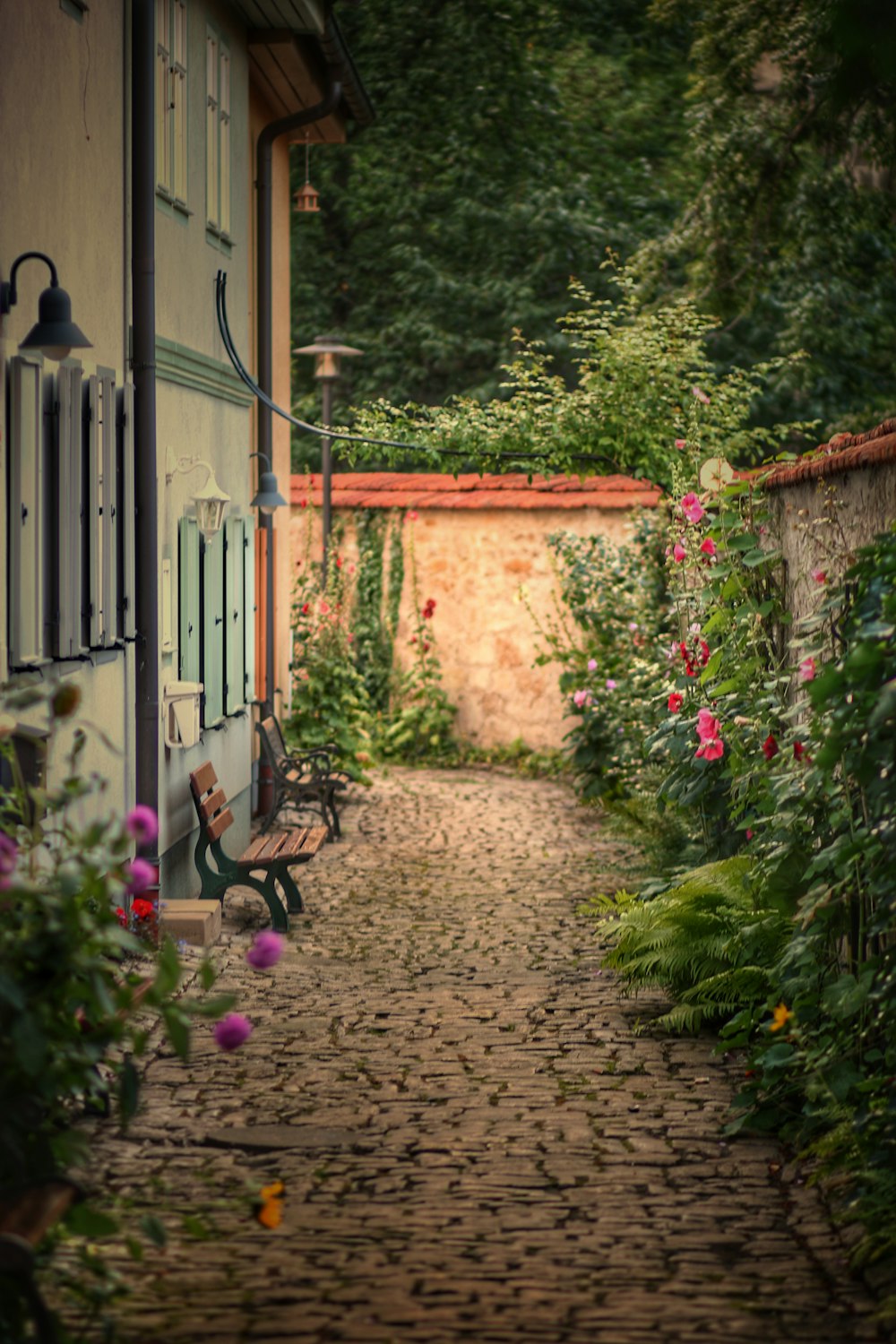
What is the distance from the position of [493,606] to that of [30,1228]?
1252cm

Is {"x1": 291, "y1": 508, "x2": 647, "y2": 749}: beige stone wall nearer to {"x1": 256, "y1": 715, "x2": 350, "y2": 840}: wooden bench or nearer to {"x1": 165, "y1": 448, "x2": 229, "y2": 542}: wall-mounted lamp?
{"x1": 256, "y1": 715, "x2": 350, "y2": 840}: wooden bench

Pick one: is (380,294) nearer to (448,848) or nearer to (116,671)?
(448,848)

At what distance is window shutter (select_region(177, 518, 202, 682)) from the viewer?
28.2 feet

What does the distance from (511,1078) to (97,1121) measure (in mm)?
1510

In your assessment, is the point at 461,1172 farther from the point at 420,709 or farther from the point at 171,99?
the point at 420,709

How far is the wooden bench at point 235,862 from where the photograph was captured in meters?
8.47

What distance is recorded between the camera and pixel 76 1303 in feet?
12.5

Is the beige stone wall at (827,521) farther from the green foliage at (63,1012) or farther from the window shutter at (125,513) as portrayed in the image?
the window shutter at (125,513)

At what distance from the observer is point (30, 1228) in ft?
10.6

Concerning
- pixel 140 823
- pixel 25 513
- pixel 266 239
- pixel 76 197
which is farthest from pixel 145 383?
pixel 266 239

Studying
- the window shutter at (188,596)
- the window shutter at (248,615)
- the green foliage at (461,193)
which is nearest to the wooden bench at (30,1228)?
the window shutter at (188,596)

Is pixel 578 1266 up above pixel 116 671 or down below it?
below

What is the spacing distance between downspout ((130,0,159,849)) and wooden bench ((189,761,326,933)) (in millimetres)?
823

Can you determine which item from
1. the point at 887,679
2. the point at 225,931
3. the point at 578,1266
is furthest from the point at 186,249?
the point at 578,1266
